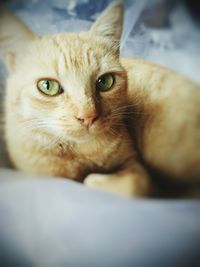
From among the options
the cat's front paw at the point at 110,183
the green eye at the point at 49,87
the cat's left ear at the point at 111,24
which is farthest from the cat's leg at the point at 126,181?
the cat's left ear at the point at 111,24

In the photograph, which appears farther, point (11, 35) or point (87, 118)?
point (11, 35)

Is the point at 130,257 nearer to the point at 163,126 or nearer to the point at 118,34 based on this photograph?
the point at 163,126

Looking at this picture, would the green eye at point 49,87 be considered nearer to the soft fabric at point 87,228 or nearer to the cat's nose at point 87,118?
the cat's nose at point 87,118

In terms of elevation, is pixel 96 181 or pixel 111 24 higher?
pixel 111 24

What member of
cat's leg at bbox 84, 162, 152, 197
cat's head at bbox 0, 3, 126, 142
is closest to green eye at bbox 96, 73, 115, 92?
cat's head at bbox 0, 3, 126, 142

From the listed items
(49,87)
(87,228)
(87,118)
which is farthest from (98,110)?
(87,228)

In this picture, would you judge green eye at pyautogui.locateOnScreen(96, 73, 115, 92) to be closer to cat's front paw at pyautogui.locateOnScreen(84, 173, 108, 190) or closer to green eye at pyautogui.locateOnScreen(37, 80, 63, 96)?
green eye at pyautogui.locateOnScreen(37, 80, 63, 96)

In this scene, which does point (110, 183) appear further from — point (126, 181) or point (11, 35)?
point (11, 35)
